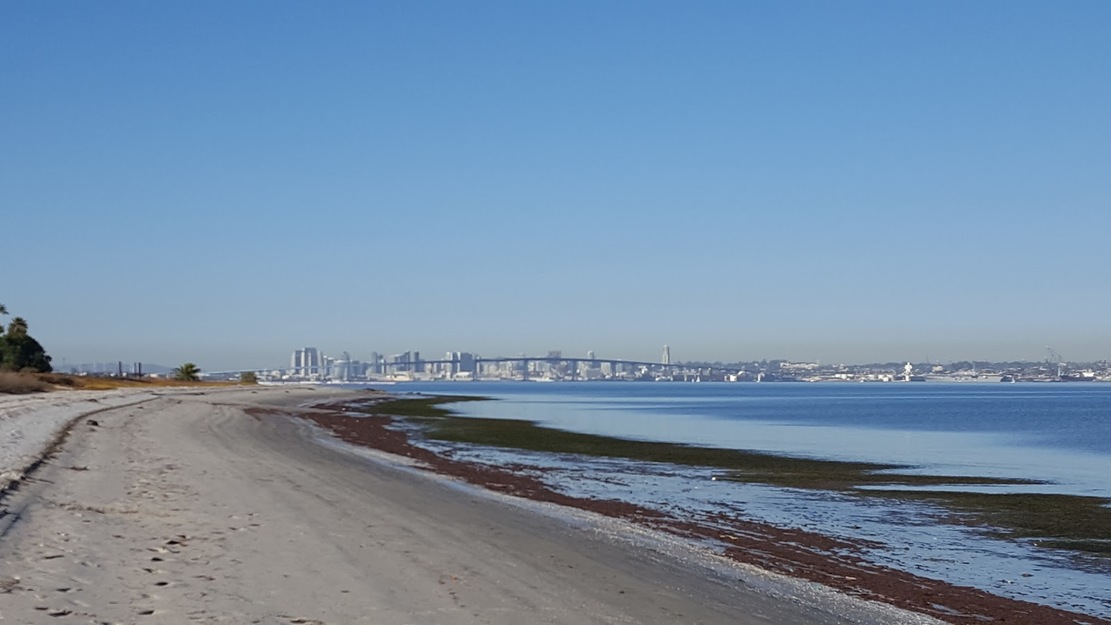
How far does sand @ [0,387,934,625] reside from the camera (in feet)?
28.8

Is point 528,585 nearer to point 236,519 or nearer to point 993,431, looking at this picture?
point 236,519

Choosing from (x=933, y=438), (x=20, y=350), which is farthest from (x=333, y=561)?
(x=20, y=350)

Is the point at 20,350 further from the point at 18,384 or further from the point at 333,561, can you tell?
the point at 333,561

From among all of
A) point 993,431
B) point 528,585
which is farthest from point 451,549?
point 993,431

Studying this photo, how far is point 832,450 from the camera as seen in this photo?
39531mm

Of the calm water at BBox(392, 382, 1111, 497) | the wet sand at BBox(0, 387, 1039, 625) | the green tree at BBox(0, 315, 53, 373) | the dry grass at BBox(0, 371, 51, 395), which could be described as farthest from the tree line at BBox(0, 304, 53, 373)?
the wet sand at BBox(0, 387, 1039, 625)

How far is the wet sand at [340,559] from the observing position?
347 inches

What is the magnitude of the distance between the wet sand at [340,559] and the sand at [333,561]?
0.03m

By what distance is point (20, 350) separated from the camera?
77.8 metres

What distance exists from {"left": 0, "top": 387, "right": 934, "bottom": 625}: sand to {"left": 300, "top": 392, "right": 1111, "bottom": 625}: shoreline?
59cm

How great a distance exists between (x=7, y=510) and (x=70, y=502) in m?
1.42

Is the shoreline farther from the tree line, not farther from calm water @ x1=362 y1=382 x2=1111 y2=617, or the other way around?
the tree line

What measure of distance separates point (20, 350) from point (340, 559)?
251ft

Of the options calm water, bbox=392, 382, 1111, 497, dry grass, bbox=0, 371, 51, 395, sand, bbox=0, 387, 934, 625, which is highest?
dry grass, bbox=0, 371, 51, 395
